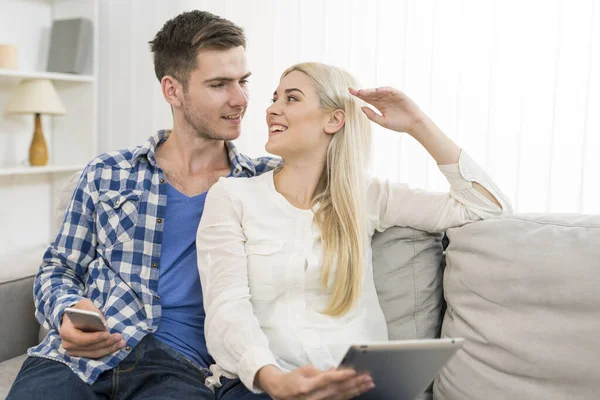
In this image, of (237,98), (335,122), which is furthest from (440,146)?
(237,98)

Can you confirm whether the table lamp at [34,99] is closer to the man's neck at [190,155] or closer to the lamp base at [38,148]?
the lamp base at [38,148]

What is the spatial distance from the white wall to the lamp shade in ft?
2.77

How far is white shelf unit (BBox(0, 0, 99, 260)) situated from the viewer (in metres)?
3.06

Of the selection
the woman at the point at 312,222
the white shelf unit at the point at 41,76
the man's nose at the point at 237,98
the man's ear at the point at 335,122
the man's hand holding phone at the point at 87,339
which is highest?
the white shelf unit at the point at 41,76

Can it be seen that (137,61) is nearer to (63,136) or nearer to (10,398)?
(63,136)

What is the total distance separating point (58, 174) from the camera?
131 inches

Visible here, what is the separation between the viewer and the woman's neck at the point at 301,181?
1.63 metres

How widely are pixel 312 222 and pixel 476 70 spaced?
118 cm

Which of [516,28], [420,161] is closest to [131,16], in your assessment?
[420,161]

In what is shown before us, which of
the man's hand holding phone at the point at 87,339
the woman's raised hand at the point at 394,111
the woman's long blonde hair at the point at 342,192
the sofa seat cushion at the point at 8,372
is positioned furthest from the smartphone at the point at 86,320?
the woman's raised hand at the point at 394,111

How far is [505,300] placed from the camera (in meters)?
1.48

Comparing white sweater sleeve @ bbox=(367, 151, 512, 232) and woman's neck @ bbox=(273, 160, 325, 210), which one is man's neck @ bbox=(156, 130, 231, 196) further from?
white sweater sleeve @ bbox=(367, 151, 512, 232)

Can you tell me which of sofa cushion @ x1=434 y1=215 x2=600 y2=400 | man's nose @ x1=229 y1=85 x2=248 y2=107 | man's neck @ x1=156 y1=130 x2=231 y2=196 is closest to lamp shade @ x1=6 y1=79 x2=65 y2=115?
man's neck @ x1=156 y1=130 x2=231 y2=196

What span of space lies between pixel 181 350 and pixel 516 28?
1.59 meters
